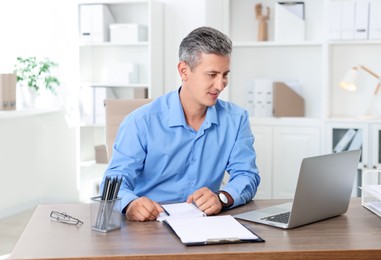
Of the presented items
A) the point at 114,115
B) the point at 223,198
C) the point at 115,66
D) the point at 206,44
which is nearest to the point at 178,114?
the point at 206,44

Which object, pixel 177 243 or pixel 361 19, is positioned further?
pixel 361 19

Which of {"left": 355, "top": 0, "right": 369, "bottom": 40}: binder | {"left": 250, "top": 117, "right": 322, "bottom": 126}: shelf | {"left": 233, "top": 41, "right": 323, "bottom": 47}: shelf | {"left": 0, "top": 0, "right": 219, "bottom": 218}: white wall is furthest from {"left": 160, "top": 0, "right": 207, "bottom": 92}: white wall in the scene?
{"left": 355, "top": 0, "right": 369, "bottom": 40}: binder

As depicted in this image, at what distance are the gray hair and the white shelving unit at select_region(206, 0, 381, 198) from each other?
276 centimetres

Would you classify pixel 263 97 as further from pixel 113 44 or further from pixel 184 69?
pixel 184 69

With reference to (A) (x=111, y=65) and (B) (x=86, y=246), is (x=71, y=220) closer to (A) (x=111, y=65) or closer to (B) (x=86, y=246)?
(B) (x=86, y=246)

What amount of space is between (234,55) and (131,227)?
12.0 feet

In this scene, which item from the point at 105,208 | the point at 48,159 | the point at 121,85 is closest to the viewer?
the point at 105,208

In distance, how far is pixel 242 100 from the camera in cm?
533

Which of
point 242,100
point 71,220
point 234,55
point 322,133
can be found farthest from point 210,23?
point 71,220

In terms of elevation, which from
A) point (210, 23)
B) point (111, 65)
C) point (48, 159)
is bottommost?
point (48, 159)

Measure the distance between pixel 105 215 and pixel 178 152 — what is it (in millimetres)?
577

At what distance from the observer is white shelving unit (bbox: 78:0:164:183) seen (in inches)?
202

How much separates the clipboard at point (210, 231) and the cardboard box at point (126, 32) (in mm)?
3515

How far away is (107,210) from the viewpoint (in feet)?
5.71
